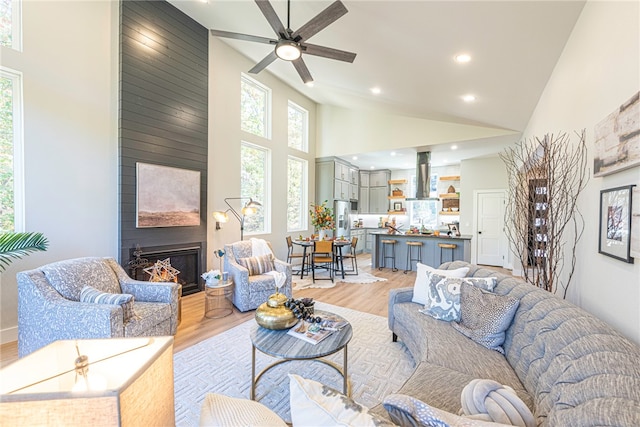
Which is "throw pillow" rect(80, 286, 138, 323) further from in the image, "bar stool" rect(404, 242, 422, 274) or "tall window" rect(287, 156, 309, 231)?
"bar stool" rect(404, 242, 422, 274)

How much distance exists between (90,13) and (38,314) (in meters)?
3.59

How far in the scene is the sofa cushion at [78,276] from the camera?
238cm

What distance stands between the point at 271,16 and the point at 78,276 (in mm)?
3060

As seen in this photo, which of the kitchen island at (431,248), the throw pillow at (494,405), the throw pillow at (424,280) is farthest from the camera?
the kitchen island at (431,248)

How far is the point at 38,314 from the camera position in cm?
221

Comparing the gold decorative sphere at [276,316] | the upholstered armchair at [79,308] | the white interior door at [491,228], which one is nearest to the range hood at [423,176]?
the white interior door at [491,228]

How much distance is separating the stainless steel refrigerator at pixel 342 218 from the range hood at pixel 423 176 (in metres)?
2.25

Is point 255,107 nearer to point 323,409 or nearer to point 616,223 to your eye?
point 616,223

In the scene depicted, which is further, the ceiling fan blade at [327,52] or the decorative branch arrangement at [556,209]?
the ceiling fan blade at [327,52]

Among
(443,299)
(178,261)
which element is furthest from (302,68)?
(178,261)

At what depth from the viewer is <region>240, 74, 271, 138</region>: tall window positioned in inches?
218

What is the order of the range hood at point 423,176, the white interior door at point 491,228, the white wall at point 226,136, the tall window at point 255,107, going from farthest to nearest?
the white interior door at point 491,228
the range hood at point 423,176
the tall window at point 255,107
the white wall at point 226,136

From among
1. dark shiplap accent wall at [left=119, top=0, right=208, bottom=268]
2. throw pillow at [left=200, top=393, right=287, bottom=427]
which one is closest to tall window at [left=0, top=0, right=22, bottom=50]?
dark shiplap accent wall at [left=119, top=0, right=208, bottom=268]

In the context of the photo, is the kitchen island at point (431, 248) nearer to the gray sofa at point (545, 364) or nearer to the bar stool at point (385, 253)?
the bar stool at point (385, 253)
